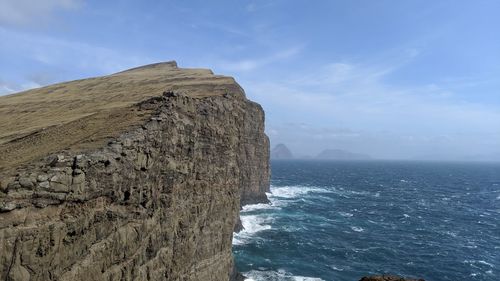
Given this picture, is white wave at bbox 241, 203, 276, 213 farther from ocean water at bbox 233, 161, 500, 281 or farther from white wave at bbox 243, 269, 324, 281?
white wave at bbox 243, 269, 324, 281

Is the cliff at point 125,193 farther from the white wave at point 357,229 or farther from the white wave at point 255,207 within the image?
the white wave at point 255,207

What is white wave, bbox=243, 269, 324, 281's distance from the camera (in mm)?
56125

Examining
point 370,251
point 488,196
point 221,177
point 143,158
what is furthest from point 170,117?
point 488,196

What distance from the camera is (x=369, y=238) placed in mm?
78875

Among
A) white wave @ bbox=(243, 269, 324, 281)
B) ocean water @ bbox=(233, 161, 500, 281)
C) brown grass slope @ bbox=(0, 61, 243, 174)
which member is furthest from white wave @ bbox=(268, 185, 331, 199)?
white wave @ bbox=(243, 269, 324, 281)

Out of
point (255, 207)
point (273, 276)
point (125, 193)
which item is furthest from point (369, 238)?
point (125, 193)

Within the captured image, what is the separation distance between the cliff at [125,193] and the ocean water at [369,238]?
1667cm

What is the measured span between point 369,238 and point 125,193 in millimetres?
58283

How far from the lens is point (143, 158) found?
120 feet

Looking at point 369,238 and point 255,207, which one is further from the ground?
point 255,207

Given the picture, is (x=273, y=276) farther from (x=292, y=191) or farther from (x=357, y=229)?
(x=292, y=191)

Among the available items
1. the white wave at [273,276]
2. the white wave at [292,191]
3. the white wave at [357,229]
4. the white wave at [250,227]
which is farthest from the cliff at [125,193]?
the white wave at [292,191]

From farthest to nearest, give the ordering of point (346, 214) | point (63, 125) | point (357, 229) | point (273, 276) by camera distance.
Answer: point (346, 214), point (357, 229), point (273, 276), point (63, 125)

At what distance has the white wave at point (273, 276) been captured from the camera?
56125 mm
